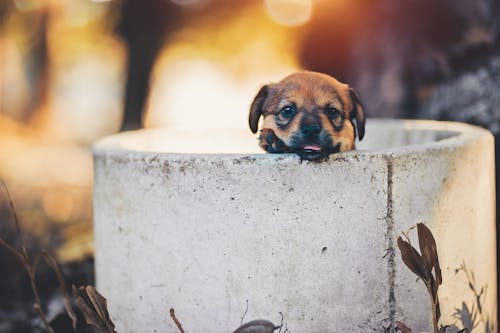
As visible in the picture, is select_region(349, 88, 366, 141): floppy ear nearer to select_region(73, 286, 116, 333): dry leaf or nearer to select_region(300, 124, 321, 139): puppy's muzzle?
select_region(300, 124, 321, 139): puppy's muzzle

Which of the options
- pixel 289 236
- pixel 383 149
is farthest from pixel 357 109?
pixel 289 236

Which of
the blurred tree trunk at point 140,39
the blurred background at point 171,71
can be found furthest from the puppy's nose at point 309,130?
the blurred tree trunk at point 140,39

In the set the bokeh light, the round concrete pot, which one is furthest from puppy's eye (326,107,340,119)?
the bokeh light

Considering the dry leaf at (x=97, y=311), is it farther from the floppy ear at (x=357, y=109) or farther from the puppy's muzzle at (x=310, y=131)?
the floppy ear at (x=357, y=109)

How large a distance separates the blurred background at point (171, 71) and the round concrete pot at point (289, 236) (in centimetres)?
219

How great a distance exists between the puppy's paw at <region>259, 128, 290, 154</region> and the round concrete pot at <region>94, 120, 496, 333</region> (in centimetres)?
71

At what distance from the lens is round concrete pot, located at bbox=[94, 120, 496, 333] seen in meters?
2.97

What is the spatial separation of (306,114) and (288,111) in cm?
15

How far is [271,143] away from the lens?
3902 millimetres

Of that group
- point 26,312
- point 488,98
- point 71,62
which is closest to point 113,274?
point 26,312

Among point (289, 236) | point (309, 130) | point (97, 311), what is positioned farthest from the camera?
point (309, 130)

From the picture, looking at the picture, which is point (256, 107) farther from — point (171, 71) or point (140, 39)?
point (171, 71)

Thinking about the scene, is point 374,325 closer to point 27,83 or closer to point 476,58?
point 476,58

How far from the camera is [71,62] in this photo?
17250 mm
